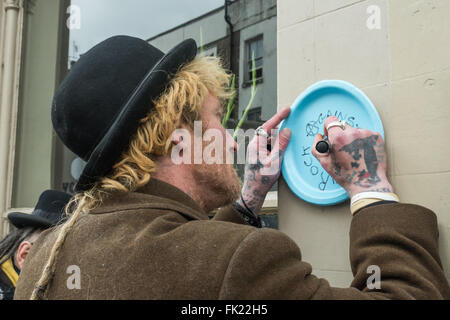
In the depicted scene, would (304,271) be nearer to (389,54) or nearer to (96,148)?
(96,148)

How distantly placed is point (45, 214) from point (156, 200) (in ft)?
5.38

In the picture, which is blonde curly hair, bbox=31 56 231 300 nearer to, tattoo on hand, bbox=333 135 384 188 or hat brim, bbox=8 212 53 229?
tattoo on hand, bbox=333 135 384 188

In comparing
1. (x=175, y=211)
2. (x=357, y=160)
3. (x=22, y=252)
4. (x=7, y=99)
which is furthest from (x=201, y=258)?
(x=7, y=99)

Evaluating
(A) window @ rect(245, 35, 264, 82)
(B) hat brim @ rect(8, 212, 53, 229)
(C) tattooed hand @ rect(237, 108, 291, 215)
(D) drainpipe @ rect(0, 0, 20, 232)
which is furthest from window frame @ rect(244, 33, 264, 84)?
(D) drainpipe @ rect(0, 0, 20, 232)

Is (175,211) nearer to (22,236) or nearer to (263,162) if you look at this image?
(263,162)

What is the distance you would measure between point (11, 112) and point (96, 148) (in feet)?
10.3

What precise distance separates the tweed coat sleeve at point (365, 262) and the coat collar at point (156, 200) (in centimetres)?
26

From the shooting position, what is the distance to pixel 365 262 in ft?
3.60

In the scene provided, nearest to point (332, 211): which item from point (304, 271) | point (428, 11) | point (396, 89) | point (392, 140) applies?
point (392, 140)

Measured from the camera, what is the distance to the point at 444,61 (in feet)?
4.12

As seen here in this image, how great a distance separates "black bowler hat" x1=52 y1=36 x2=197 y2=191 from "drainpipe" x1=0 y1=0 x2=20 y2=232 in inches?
115

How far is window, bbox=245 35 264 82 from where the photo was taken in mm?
2484
